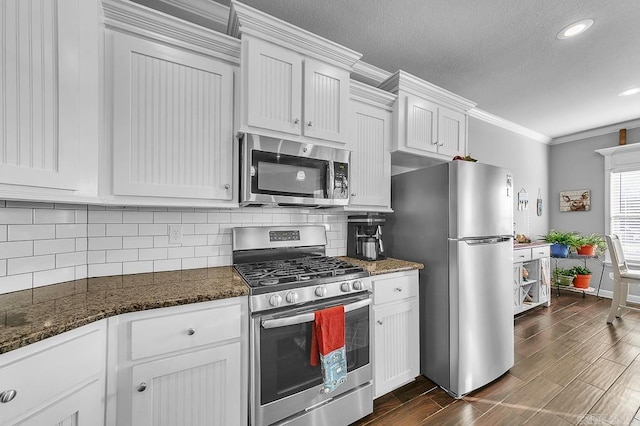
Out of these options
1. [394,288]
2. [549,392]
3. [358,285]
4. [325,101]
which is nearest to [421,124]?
[325,101]

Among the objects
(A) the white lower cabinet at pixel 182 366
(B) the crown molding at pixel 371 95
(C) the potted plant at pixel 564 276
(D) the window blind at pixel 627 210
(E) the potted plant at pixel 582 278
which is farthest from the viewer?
(C) the potted plant at pixel 564 276

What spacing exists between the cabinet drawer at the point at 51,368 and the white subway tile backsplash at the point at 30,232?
70 cm

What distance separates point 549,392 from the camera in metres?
2.04

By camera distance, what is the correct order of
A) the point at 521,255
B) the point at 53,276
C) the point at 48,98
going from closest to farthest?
the point at 48,98 → the point at 53,276 → the point at 521,255

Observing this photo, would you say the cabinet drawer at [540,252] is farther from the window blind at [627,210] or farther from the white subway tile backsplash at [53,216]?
the white subway tile backsplash at [53,216]

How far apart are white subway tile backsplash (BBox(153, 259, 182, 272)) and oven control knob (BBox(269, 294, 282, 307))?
2.57ft

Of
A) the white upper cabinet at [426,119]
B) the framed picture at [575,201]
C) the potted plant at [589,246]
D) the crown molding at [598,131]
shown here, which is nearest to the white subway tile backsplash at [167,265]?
the white upper cabinet at [426,119]

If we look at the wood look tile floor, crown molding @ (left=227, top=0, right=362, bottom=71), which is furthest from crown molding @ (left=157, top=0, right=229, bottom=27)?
the wood look tile floor

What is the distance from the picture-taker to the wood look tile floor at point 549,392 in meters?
1.77

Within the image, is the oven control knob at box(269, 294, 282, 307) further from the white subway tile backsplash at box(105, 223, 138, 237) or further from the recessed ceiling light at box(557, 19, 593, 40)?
the recessed ceiling light at box(557, 19, 593, 40)

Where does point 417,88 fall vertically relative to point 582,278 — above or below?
above

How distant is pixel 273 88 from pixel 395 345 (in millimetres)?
1964

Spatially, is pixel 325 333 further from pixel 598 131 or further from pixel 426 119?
pixel 598 131

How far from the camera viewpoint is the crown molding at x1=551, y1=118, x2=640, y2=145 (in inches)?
161
